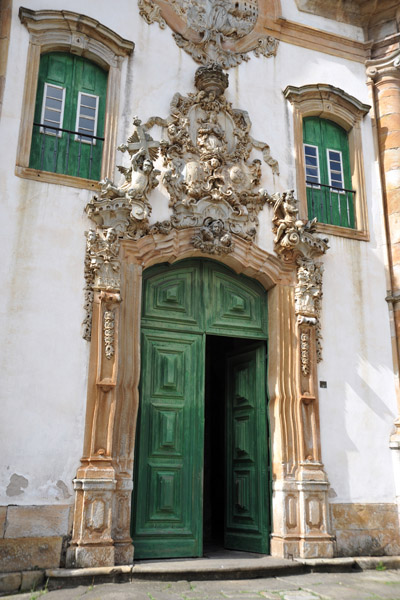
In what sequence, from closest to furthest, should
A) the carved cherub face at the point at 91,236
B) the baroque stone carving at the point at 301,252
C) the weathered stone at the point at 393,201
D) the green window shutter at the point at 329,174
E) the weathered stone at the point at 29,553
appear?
1. the weathered stone at the point at 29,553
2. the carved cherub face at the point at 91,236
3. the baroque stone carving at the point at 301,252
4. the green window shutter at the point at 329,174
5. the weathered stone at the point at 393,201

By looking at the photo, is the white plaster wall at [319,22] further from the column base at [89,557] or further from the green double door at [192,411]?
the column base at [89,557]

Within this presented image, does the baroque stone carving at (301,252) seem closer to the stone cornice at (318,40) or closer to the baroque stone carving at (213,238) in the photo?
the baroque stone carving at (213,238)

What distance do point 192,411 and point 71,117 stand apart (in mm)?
4068

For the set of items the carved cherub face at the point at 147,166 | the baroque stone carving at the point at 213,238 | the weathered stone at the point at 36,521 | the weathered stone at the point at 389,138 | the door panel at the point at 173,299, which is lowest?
the weathered stone at the point at 36,521

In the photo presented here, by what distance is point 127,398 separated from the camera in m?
7.02

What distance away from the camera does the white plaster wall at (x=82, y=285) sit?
6.61 m

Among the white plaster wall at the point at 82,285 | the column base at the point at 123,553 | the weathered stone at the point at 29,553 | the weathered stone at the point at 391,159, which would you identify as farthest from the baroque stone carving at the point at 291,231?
the weathered stone at the point at 29,553

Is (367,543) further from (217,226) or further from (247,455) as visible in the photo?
(217,226)

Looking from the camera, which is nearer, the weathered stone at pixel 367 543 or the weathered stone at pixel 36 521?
the weathered stone at pixel 36 521

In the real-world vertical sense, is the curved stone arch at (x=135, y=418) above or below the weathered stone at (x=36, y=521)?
above

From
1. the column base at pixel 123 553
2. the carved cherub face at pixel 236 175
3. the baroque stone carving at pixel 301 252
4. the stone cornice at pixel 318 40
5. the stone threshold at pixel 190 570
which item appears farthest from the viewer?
the stone cornice at pixel 318 40

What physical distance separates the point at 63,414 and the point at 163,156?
3.55 metres

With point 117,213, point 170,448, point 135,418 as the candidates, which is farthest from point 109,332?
point 170,448

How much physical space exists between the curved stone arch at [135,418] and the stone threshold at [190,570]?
204 millimetres
